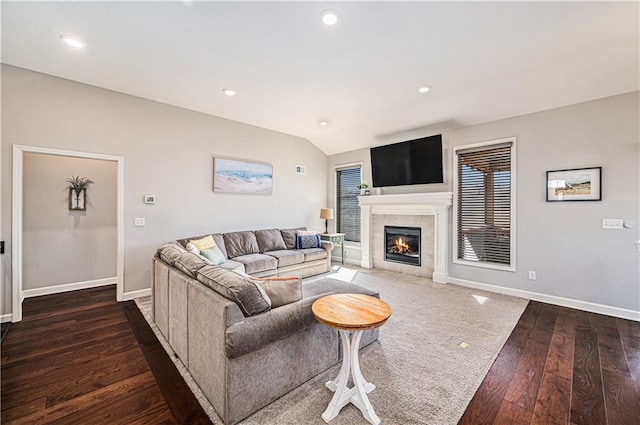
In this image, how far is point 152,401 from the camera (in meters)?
Answer: 1.85

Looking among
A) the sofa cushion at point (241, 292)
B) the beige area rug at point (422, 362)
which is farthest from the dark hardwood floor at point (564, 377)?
the sofa cushion at point (241, 292)

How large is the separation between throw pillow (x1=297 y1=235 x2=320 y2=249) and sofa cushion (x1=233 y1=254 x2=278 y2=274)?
36.5 inches

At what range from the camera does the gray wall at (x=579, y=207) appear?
10.7 feet

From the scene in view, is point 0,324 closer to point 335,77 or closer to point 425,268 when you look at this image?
point 335,77

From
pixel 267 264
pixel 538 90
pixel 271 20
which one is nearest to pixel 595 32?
pixel 538 90

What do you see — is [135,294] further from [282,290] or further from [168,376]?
[282,290]

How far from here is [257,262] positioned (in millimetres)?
4230

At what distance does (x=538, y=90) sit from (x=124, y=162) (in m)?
5.79

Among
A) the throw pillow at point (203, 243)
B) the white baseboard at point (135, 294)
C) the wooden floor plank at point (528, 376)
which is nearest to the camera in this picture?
the wooden floor plank at point (528, 376)

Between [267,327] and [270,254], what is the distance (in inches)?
121

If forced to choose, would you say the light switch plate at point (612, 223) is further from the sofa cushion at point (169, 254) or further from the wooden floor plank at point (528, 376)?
the sofa cushion at point (169, 254)

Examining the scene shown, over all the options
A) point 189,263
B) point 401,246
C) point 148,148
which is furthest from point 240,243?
point 401,246

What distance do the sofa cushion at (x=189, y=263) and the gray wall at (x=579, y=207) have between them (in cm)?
428

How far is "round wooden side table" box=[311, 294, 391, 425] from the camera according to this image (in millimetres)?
1665
